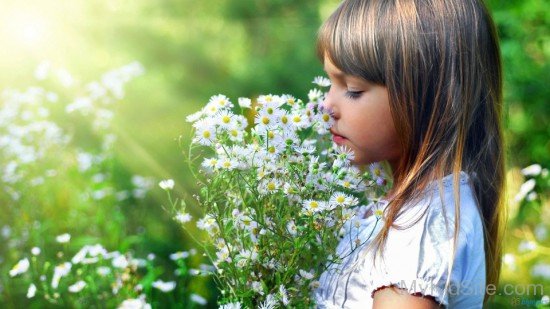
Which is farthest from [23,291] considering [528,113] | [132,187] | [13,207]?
[528,113]

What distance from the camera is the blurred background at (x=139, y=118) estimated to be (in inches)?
91.4

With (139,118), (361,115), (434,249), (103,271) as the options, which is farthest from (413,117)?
(139,118)

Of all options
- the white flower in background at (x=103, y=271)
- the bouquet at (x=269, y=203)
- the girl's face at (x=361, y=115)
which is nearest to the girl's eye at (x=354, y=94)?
the girl's face at (x=361, y=115)

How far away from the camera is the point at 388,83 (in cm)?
141

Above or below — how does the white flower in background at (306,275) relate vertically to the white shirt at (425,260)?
below

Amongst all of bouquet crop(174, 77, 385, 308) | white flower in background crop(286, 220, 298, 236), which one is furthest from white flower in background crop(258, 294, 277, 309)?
white flower in background crop(286, 220, 298, 236)

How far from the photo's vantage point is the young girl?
137 cm

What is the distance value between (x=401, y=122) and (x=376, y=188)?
0.18 metres

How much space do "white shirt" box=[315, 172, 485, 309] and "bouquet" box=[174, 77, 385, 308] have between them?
0.23 feet

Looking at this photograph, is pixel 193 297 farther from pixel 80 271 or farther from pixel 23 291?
pixel 23 291

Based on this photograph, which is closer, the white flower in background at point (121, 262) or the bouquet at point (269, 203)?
the bouquet at point (269, 203)

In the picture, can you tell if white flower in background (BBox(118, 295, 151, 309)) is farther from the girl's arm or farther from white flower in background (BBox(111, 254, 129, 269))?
the girl's arm

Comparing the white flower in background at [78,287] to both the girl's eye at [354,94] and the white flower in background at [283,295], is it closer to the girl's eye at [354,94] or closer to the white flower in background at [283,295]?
the white flower in background at [283,295]

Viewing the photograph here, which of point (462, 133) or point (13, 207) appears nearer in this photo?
point (462, 133)
